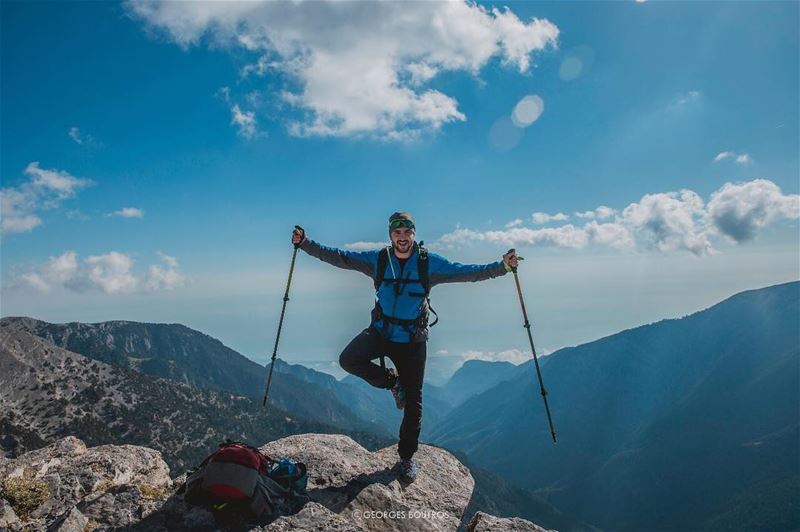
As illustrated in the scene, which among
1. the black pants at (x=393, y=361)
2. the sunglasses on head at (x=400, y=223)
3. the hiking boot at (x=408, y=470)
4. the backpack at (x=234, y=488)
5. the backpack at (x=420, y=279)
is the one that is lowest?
the hiking boot at (x=408, y=470)

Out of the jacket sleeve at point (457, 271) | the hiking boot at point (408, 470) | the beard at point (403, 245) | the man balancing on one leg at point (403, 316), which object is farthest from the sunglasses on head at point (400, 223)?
the hiking boot at point (408, 470)

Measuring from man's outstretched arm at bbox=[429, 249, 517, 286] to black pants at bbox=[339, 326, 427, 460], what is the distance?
159 centimetres

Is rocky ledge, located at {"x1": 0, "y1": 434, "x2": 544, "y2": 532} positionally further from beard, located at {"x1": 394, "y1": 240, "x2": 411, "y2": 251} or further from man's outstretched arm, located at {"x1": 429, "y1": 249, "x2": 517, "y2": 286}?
beard, located at {"x1": 394, "y1": 240, "x2": 411, "y2": 251}

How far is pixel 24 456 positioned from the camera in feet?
40.5

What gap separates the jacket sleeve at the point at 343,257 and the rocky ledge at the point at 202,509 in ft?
14.7

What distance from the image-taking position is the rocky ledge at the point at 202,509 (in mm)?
7758

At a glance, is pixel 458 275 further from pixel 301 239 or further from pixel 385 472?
pixel 385 472

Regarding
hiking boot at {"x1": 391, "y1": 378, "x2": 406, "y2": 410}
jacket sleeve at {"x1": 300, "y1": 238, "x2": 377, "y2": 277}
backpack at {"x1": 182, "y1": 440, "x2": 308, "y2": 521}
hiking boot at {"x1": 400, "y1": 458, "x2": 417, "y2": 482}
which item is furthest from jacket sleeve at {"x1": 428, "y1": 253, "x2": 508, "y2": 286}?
backpack at {"x1": 182, "y1": 440, "x2": 308, "y2": 521}

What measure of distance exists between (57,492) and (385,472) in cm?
670

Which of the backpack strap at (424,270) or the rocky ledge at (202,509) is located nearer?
the rocky ledge at (202,509)

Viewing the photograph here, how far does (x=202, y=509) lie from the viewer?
25.2 ft

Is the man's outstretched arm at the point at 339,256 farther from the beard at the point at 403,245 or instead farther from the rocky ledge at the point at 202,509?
the rocky ledge at the point at 202,509

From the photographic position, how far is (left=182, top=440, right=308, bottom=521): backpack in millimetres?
7402

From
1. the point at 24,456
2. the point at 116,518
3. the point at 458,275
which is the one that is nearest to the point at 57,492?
the point at 116,518
